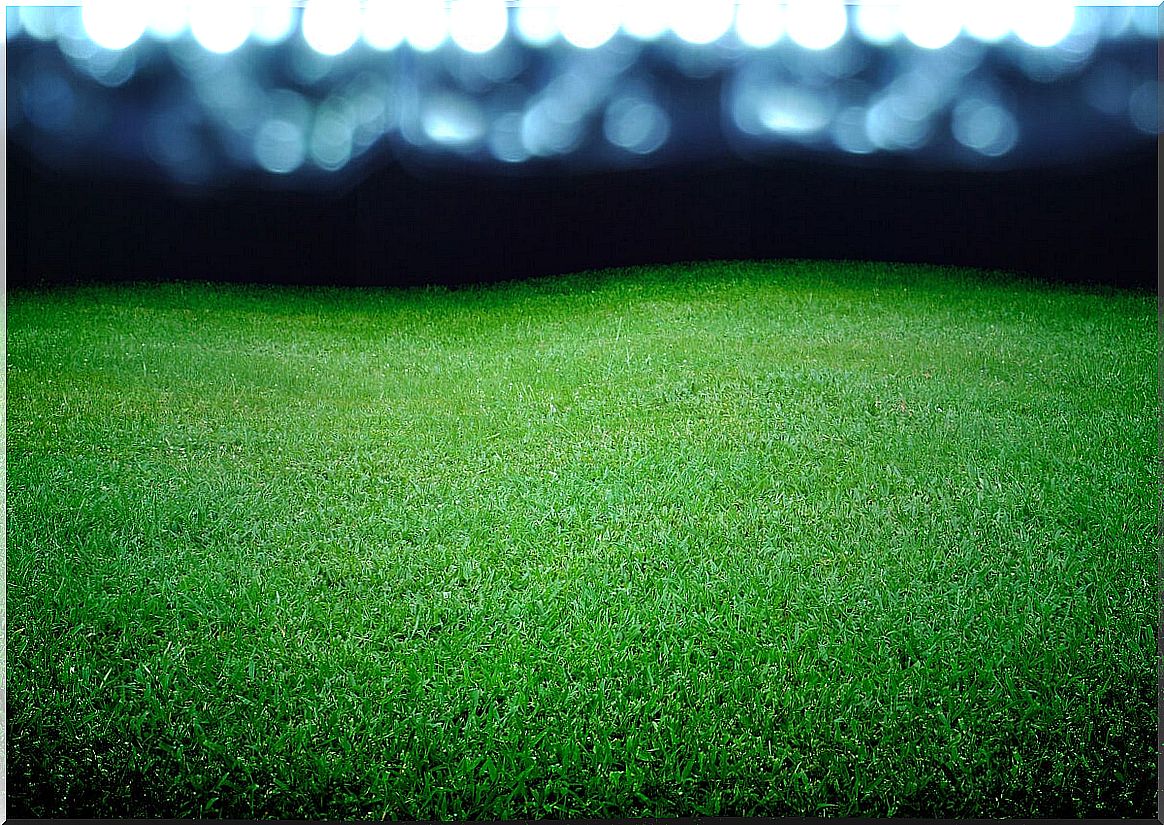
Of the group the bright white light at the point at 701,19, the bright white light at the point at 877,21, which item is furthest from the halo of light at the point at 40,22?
the bright white light at the point at 877,21

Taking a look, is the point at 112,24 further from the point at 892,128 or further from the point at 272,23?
the point at 892,128

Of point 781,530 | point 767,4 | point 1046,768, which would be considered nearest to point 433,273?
point 767,4

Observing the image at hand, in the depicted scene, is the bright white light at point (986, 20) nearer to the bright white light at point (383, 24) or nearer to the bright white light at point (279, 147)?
the bright white light at point (383, 24)

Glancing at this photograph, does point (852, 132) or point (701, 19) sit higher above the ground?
point (701, 19)

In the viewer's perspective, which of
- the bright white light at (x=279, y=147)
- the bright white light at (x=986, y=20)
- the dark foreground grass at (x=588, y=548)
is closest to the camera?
the dark foreground grass at (x=588, y=548)

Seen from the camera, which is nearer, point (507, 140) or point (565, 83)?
point (565, 83)

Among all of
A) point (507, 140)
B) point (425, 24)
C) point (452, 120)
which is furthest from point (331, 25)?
point (507, 140)

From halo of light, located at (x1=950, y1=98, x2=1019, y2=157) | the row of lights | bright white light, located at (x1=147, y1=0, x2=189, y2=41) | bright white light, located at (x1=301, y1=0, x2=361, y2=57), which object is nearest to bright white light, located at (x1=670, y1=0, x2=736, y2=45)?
the row of lights

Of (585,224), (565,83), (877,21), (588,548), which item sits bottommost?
(588,548)
